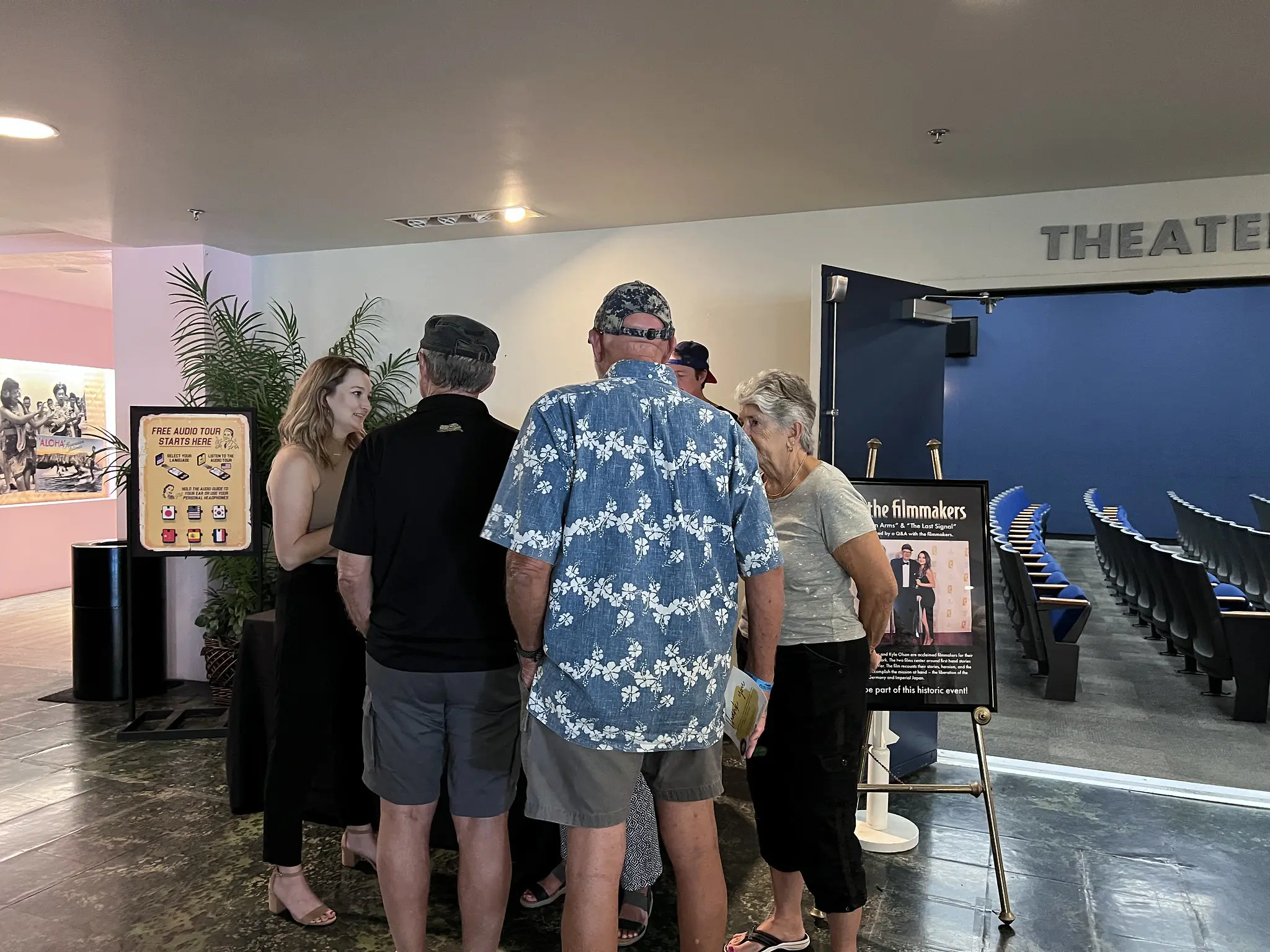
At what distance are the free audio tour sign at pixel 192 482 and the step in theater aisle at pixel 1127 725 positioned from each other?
3706 millimetres

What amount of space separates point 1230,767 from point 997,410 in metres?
9.59

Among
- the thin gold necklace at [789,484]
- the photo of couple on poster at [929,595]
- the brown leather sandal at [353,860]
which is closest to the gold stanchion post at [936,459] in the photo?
the photo of couple on poster at [929,595]

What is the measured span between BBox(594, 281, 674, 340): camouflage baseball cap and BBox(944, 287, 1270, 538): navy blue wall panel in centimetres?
1157

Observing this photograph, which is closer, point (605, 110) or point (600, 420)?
point (600, 420)

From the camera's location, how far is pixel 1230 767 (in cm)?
436

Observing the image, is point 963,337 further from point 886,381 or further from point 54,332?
point 54,332

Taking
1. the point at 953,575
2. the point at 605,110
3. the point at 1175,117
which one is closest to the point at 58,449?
the point at 605,110

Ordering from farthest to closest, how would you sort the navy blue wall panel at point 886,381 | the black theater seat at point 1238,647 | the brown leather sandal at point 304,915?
the black theater seat at point 1238,647 < the navy blue wall panel at point 886,381 < the brown leather sandal at point 304,915

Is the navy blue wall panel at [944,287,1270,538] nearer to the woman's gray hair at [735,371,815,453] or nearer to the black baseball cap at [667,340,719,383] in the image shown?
the black baseball cap at [667,340,719,383]

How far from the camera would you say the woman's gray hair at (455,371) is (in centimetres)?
222

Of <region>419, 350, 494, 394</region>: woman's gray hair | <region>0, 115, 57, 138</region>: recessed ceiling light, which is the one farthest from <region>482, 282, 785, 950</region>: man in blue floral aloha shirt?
<region>0, 115, 57, 138</region>: recessed ceiling light

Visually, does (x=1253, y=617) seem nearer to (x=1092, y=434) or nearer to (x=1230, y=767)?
(x=1230, y=767)

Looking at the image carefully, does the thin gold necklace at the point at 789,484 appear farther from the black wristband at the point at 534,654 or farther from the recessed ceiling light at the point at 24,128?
the recessed ceiling light at the point at 24,128

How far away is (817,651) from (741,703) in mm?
332
